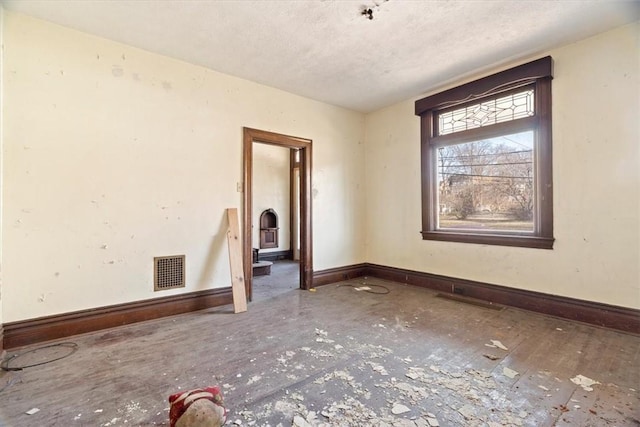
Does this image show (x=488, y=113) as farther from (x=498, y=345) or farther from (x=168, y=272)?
(x=168, y=272)

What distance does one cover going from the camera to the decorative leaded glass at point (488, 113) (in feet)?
11.1

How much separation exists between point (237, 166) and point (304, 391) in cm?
271

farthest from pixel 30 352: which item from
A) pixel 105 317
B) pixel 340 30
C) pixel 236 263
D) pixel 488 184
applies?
pixel 488 184

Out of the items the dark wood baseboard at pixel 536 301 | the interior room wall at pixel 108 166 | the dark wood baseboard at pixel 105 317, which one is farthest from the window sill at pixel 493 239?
the dark wood baseboard at pixel 105 317

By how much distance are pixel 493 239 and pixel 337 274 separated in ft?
7.50

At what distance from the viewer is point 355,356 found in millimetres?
2275

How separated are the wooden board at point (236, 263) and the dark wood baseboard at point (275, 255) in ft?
11.1

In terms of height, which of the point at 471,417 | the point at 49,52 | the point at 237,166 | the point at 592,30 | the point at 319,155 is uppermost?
the point at 592,30

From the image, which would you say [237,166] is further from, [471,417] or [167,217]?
[471,417]

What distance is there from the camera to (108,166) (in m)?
2.87

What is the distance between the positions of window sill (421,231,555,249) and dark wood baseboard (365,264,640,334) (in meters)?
0.52

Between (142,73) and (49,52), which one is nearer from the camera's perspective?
(49,52)

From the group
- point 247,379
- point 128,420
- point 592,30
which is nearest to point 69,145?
point 128,420

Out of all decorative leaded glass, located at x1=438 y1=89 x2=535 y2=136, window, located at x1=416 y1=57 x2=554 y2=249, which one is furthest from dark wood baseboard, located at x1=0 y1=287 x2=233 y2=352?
decorative leaded glass, located at x1=438 y1=89 x2=535 y2=136
